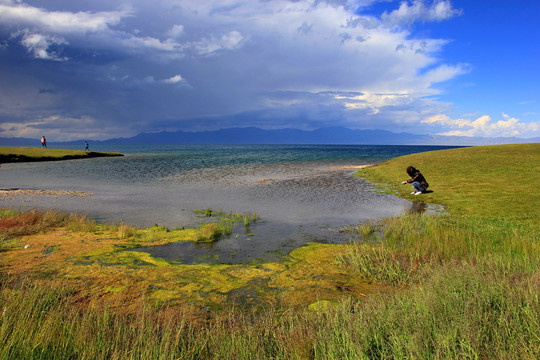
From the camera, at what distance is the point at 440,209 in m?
18.4

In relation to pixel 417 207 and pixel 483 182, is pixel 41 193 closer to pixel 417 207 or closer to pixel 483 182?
pixel 417 207

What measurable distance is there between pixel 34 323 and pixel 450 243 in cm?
1139

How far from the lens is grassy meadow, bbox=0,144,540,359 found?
15.3 feet

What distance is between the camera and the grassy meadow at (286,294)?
15.3 ft

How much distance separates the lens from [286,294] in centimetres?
820

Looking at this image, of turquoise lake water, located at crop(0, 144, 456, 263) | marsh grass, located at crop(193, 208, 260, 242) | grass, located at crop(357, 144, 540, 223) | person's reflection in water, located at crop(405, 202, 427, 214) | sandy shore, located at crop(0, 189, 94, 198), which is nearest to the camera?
turquoise lake water, located at crop(0, 144, 456, 263)

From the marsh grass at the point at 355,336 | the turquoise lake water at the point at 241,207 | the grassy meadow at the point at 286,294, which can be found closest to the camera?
the marsh grass at the point at 355,336

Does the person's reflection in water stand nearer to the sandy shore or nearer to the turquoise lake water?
the turquoise lake water

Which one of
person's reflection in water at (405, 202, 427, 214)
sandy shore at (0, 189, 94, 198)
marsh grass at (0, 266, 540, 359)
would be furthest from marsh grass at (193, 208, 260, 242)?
sandy shore at (0, 189, 94, 198)

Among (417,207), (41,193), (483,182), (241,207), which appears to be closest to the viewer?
(417,207)

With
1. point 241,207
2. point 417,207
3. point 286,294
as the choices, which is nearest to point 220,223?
point 241,207

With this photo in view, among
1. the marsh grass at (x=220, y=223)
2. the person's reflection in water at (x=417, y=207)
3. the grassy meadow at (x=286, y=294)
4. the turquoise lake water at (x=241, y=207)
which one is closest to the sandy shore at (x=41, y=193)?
the turquoise lake water at (x=241, y=207)

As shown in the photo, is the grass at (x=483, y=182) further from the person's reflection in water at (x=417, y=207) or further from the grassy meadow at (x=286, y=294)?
the person's reflection in water at (x=417, y=207)

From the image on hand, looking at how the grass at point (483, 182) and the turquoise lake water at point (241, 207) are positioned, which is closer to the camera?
the turquoise lake water at point (241, 207)
